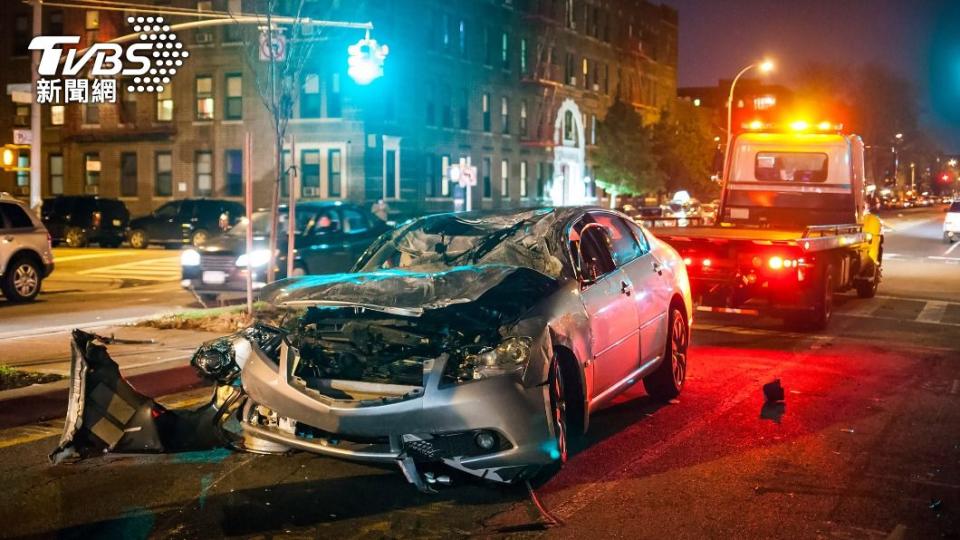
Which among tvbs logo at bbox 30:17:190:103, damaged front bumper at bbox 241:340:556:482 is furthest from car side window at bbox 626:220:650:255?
tvbs logo at bbox 30:17:190:103

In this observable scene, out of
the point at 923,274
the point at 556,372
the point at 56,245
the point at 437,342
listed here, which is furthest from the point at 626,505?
the point at 56,245

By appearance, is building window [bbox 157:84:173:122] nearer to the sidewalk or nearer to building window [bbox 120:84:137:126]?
building window [bbox 120:84:137:126]

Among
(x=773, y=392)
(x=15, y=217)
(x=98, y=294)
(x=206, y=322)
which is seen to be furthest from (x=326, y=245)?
(x=773, y=392)

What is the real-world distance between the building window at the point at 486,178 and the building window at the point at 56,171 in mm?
19931

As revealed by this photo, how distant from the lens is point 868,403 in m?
8.88

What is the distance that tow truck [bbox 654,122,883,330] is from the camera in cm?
1318

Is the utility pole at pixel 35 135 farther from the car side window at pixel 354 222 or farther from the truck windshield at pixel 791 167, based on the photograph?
the truck windshield at pixel 791 167

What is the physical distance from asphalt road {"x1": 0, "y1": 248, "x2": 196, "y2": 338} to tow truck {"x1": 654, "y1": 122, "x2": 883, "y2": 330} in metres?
8.43

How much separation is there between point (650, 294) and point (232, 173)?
38.3 metres

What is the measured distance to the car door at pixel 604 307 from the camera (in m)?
6.93

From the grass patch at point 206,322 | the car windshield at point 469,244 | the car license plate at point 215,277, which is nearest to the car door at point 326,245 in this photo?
the car license plate at point 215,277

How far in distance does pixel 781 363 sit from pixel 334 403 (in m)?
6.66

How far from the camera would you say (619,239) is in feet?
27.2

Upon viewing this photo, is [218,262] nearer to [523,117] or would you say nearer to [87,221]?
[87,221]
